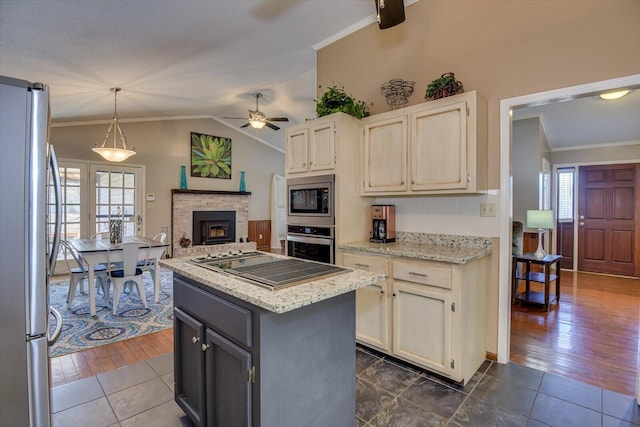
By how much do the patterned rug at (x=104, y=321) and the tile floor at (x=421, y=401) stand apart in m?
0.77

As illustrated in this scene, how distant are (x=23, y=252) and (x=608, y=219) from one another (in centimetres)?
755

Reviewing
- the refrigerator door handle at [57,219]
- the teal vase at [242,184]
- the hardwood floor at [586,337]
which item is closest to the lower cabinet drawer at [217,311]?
the refrigerator door handle at [57,219]

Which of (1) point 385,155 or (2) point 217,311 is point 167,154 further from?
(2) point 217,311

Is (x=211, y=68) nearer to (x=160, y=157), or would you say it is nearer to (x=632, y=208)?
(x=160, y=157)

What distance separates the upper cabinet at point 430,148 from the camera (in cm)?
227

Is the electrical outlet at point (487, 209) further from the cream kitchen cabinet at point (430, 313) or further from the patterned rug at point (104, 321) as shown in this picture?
the patterned rug at point (104, 321)

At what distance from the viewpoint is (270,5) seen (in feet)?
8.91

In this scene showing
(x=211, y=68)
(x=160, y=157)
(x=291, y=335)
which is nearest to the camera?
(x=291, y=335)

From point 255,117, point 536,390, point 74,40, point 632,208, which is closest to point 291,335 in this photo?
point 536,390

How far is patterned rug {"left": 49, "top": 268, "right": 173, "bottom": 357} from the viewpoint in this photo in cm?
293

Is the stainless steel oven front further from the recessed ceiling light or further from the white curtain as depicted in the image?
the white curtain

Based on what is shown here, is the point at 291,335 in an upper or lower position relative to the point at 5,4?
lower

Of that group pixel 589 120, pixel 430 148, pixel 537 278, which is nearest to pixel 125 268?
pixel 430 148

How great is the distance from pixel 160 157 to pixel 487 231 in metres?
6.38
